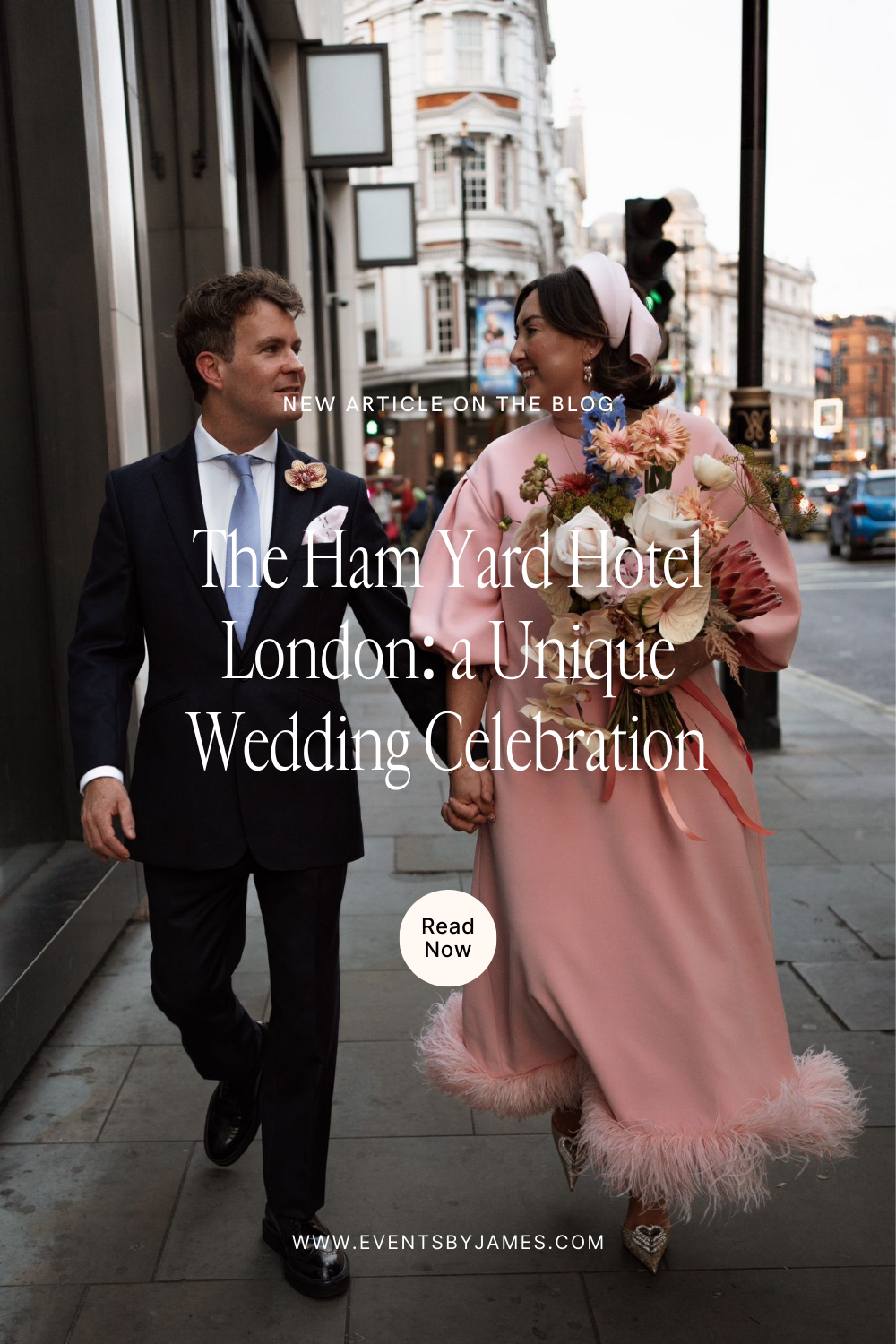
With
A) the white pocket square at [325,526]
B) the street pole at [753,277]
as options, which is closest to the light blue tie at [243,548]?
the white pocket square at [325,526]

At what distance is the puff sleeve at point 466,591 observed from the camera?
2.67 m

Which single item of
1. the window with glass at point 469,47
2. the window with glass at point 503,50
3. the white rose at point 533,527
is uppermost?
the window with glass at point 503,50

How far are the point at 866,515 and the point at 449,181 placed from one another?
1805 cm

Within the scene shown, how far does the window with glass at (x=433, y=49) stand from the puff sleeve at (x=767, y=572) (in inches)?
882

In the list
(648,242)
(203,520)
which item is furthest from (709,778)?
(648,242)

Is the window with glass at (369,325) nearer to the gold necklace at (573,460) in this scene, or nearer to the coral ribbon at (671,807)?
the gold necklace at (573,460)

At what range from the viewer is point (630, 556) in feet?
7.76

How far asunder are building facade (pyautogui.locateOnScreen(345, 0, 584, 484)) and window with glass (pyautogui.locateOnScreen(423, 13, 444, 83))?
0.04 metres

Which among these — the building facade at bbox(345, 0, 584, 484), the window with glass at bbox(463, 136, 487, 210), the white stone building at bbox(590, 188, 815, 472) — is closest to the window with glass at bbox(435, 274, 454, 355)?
the building facade at bbox(345, 0, 584, 484)

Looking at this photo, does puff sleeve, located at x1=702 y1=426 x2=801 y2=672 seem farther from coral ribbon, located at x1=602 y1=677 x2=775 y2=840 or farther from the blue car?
the blue car

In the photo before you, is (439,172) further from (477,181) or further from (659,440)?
(659,440)

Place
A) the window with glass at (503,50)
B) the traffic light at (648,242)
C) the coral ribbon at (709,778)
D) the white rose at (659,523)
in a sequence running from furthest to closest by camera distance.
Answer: the window with glass at (503,50) → the traffic light at (648,242) → the coral ribbon at (709,778) → the white rose at (659,523)

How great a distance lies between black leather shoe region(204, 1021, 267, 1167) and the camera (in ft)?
10.1

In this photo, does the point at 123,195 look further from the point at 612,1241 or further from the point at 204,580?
the point at 612,1241
